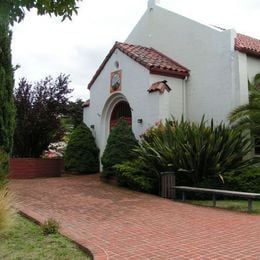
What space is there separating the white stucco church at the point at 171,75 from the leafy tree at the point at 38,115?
217 centimetres

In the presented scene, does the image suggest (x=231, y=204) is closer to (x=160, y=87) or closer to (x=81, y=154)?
(x=160, y=87)

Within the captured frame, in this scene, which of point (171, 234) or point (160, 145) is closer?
point (171, 234)

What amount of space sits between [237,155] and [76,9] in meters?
10.7

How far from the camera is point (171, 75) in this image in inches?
710

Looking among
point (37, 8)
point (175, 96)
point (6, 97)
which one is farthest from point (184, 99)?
point (37, 8)

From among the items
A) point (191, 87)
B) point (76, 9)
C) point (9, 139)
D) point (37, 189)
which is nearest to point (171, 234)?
point (76, 9)

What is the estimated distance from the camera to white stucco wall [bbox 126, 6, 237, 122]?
16719 mm

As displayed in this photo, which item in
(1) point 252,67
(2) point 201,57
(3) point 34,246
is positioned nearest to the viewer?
(3) point 34,246

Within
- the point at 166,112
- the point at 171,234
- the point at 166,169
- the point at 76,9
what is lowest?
the point at 171,234

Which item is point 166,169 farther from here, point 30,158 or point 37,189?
point 30,158

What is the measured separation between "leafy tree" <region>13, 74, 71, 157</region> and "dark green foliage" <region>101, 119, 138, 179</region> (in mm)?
4236

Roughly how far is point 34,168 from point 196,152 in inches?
331

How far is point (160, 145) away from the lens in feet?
45.8

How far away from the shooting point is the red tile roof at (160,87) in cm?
1641
